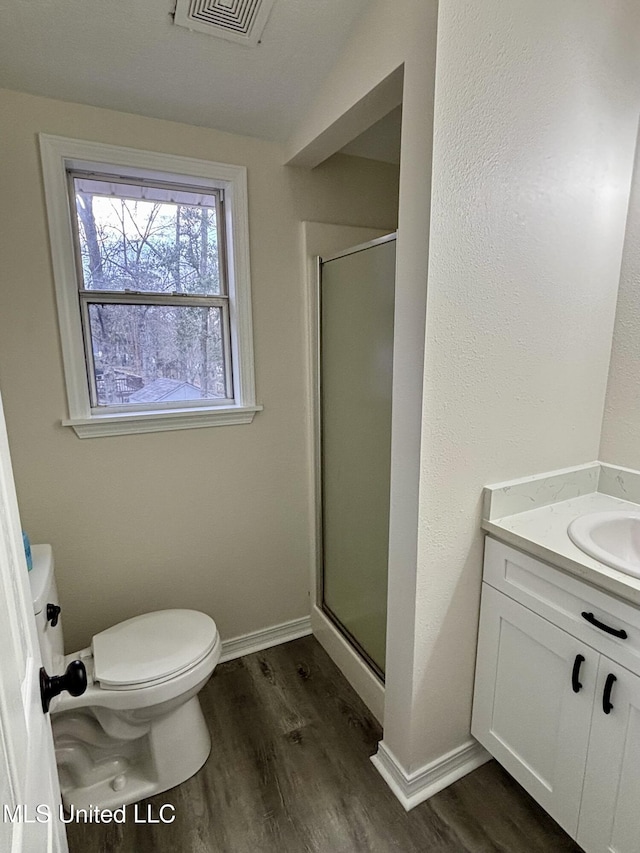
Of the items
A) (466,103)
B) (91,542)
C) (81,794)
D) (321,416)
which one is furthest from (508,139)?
(81,794)

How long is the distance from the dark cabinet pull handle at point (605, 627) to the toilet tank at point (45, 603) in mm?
1384

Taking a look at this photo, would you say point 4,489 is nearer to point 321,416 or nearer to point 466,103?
point 466,103

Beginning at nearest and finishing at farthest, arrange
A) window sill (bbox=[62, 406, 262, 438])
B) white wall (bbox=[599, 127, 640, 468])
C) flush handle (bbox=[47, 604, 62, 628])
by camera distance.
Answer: flush handle (bbox=[47, 604, 62, 628]) → white wall (bbox=[599, 127, 640, 468]) → window sill (bbox=[62, 406, 262, 438])

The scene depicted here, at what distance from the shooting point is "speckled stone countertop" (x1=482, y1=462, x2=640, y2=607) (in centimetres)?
109

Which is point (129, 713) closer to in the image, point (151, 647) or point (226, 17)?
point (151, 647)

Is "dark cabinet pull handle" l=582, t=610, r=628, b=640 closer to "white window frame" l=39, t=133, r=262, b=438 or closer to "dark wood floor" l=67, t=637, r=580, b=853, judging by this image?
"dark wood floor" l=67, t=637, r=580, b=853

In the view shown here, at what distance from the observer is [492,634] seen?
1.40 m


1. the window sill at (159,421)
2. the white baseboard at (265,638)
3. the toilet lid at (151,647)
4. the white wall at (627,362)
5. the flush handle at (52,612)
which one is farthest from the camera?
the white baseboard at (265,638)

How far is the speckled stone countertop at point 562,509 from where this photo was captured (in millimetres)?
1090

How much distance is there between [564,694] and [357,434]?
1.03 m

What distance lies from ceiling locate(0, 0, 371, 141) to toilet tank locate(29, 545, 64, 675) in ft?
4.89

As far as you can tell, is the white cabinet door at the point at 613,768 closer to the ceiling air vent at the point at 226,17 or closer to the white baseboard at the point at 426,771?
the white baseboard at the point at 426,771

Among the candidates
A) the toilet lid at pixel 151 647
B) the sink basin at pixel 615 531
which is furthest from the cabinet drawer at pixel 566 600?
the toilet lid at pixel 151 647

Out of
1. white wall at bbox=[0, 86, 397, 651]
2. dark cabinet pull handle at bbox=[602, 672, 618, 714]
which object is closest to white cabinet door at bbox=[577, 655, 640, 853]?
dark cabinet pull handle at bbox=[602, 672, 618, 714]
